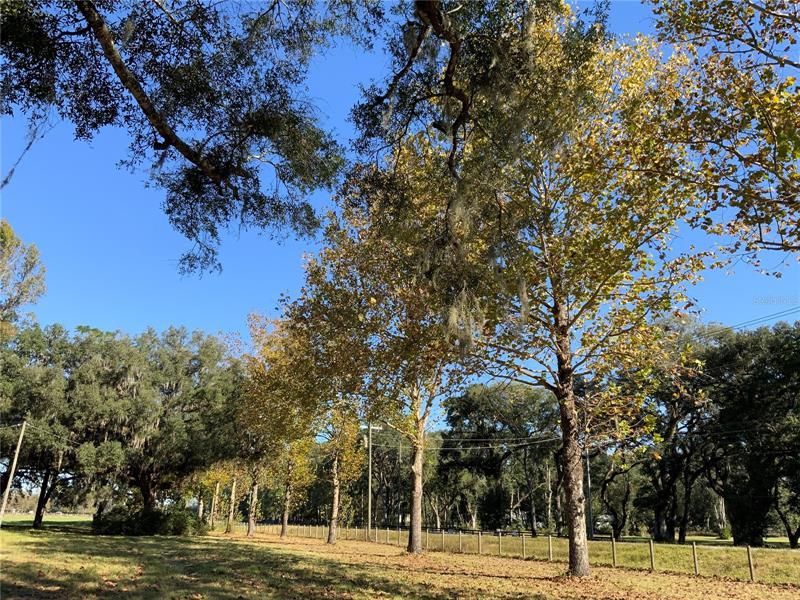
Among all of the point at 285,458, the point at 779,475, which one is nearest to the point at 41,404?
the point at 285,458

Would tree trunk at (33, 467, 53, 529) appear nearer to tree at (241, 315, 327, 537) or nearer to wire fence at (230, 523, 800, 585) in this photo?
tree at (241, 315, 327, 537)

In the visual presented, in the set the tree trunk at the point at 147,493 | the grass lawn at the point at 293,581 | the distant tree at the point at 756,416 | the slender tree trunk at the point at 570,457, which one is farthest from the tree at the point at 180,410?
the distant tree at the point at 756,416

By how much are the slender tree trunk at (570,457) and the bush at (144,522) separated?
85.8ft

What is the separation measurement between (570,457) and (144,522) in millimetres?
27109

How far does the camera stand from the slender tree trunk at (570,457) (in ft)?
38.6

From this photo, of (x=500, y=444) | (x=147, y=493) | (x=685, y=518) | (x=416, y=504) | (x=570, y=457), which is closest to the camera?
(x=570, y=457)

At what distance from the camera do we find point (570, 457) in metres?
12.1

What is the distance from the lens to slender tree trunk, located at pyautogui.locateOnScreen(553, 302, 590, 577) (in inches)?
463

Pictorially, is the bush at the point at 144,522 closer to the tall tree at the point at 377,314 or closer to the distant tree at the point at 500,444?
the tall tree at the point at 377,314

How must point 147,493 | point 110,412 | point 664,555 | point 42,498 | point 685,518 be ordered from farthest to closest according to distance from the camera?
point 685,518
point 42,498
point 147,493
point 110,412
point 664,555

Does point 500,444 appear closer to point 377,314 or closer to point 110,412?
point 110,412

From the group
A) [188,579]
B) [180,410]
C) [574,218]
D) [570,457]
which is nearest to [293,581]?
[188,579]

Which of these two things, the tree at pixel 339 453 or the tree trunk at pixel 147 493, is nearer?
the tree at pixel 339 453

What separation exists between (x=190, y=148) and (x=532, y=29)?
4.03m
